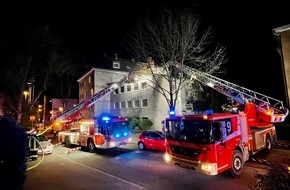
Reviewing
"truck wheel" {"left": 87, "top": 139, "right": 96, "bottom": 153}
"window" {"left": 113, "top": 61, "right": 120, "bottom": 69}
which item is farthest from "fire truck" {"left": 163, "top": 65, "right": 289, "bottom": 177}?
"window" {"left": 113, "top": 61, "right": 120, "bottom": 69}

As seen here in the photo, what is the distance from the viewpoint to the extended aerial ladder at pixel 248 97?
42.3 feet

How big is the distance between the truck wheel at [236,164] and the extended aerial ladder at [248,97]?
4577 mm

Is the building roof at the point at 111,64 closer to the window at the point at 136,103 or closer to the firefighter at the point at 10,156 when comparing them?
the window at the point at 136,103

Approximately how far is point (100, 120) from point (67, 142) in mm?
5620

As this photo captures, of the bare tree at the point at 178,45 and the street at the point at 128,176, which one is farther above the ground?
the bare tree at the point at 178,45

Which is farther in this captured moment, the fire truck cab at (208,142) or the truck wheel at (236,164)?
the truck wheel at (236,164)

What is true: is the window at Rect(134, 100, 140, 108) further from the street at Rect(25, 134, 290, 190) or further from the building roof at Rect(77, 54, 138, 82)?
the street at Rect(25, 134, 290, 190)

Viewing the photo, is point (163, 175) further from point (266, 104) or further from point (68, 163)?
point (266, 104)

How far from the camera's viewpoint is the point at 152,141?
15422 mm

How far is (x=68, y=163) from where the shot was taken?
12.8 meters

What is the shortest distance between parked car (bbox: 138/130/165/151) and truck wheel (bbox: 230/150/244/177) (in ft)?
19.2

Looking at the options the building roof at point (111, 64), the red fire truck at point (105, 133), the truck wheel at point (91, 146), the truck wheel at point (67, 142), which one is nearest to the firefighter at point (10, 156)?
→ the red fire truck at point (105, 133)

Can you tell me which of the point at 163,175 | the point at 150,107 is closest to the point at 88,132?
the point at 163,175

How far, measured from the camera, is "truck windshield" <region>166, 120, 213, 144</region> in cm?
838
